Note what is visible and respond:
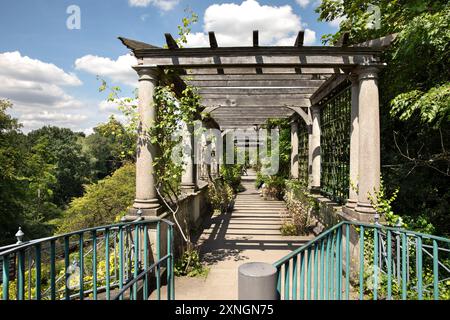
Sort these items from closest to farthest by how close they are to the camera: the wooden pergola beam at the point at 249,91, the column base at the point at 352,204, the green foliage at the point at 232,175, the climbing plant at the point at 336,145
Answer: the column base at the point at 352,204, the climbing plant at the point at 336,145, the wooden pergola beam at the point at 249,91, the green foliage at the point at 232,175

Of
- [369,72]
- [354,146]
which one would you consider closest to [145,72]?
[369,72]

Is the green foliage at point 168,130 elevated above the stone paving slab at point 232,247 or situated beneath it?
elevated above

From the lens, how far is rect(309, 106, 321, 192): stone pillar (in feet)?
24.1

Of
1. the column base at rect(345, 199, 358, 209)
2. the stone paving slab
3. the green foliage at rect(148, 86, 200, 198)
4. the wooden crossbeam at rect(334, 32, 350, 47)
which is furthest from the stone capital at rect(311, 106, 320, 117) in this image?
the green foliage at rect(148, 86, 200, 198)

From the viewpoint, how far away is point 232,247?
561cm

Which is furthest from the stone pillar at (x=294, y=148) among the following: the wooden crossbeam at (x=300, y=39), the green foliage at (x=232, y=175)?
the wooden crossbeam at (x=300, y=39)

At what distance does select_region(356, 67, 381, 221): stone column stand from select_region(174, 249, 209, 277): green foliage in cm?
260

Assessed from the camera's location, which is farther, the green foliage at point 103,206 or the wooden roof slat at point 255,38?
the green foliage at point 103,206

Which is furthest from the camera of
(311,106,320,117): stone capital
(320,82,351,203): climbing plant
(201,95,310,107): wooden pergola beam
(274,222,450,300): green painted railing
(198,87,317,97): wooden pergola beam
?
(201,95,310,107): wooden pergola beam

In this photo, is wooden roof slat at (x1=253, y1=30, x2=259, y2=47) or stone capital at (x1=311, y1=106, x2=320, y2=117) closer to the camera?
wooden roof slat at (x1=253, y1=30, x2=259, y2=47)

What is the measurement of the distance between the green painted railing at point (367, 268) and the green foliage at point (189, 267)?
1365 millimetres

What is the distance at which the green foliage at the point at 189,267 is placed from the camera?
4281 mm

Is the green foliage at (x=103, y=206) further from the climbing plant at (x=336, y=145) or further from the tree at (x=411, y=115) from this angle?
the tree at (x=411, y=115)

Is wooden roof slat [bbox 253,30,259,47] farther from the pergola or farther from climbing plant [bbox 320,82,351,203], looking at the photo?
climbing plant [bbox 320,82,351,203]
